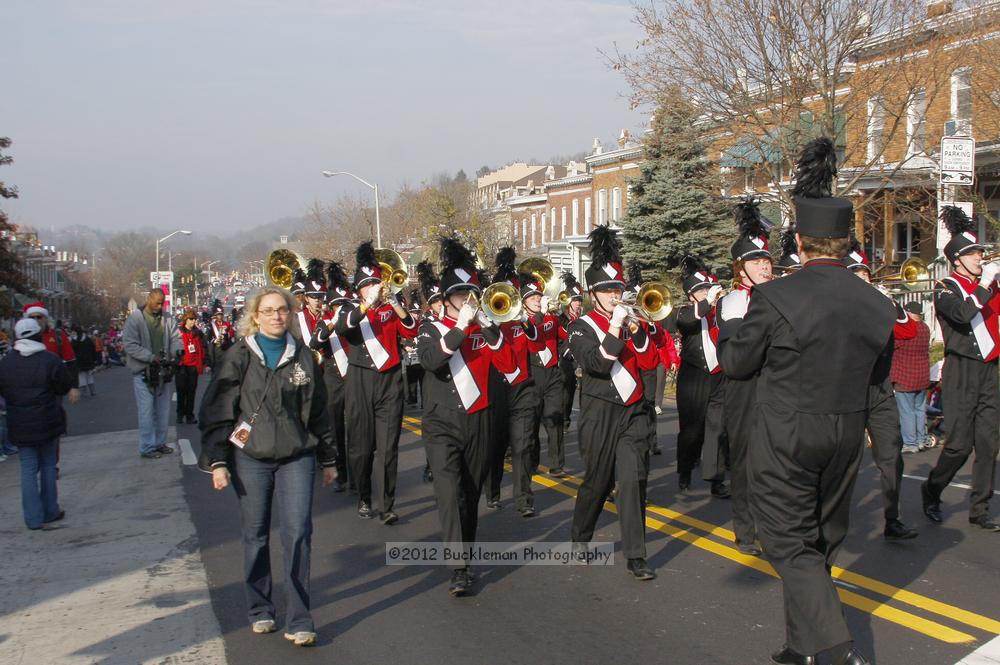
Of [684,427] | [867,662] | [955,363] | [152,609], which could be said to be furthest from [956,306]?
[152,609]

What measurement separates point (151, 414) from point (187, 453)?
761mm

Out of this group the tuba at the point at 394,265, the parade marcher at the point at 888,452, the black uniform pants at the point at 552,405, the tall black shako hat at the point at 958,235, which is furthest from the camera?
the tuba at the point at 394,265

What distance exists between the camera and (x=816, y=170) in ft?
16.1

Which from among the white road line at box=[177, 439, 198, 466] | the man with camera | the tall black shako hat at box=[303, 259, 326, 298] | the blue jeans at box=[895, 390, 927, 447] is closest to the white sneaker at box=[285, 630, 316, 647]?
the tall black shako hat at box=[303, 259, 326, 298]

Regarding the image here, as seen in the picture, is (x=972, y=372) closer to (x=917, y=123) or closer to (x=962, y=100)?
(x=917, y=123)

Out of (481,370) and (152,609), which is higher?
(481,370)

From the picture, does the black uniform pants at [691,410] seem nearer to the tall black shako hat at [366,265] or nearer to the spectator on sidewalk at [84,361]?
the tall black shako hat at [366,265]

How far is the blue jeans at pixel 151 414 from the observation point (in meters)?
12.6

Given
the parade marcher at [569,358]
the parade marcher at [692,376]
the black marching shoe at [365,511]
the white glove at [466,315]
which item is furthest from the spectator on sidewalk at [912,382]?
the white glove at [466,315]

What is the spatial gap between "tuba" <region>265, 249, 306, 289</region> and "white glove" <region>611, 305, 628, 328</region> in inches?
282

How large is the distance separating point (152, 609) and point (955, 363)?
613 centimetres

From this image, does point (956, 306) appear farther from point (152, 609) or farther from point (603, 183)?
point (603, 183)

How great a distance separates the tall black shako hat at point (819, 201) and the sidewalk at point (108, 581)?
387cm

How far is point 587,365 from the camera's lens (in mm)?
6730
